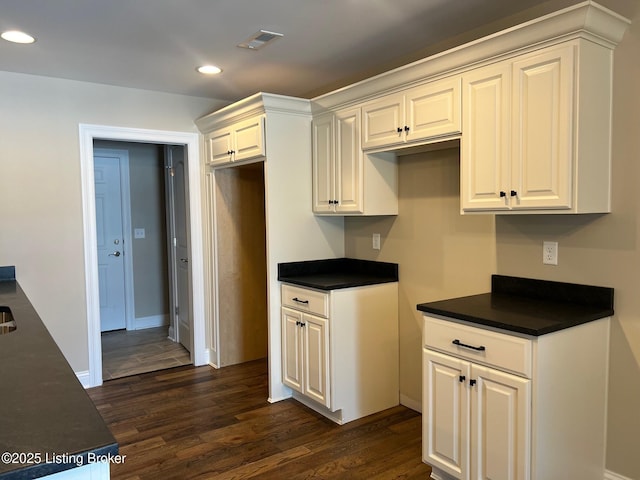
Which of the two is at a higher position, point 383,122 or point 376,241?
point 383,122

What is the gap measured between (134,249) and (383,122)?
12.9 feet

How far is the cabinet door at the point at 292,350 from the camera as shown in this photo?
3338 millimetres

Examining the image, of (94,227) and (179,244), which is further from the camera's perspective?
(179,244)

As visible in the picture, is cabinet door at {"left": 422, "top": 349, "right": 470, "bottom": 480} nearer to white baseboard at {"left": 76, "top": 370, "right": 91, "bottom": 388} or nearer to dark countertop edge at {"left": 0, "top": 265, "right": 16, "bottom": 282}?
white baseboard at {"left": 76, "top": 370, "right": 91, "bottom": 388}

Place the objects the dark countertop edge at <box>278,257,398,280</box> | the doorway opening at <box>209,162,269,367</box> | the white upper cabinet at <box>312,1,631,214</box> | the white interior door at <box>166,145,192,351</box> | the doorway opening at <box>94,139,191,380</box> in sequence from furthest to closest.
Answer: the doorway opening at <box>94,139,191,380</box> → the white interior door at <box>166,145,192,351</box> → the doorway opening at <box>209,162,269,367</box> → the dark countertop edge at <box>278,257,398,280</box> → the white upper cabinet at <box>312,1,631,214</box>

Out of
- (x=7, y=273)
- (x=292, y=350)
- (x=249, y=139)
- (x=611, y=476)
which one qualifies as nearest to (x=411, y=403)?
(x=292, y=350)

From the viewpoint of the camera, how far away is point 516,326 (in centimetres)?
197

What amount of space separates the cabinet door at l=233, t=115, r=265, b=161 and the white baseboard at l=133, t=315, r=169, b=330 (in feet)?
9.81

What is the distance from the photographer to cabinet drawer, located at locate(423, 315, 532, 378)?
197cm

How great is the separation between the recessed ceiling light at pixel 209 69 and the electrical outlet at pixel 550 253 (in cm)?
243

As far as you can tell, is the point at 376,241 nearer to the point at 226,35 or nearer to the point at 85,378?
the point at 226,35

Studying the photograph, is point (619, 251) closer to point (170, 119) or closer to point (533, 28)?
point (533, 28)

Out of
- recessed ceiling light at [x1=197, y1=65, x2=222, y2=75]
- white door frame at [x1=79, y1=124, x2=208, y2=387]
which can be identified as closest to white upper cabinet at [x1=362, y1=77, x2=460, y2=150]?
recessed ceiling light at [x1=197, y1=65, x2=222, y2=75]

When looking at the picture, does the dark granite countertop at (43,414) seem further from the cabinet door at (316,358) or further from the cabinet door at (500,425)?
the cabinet door at (316,358)
